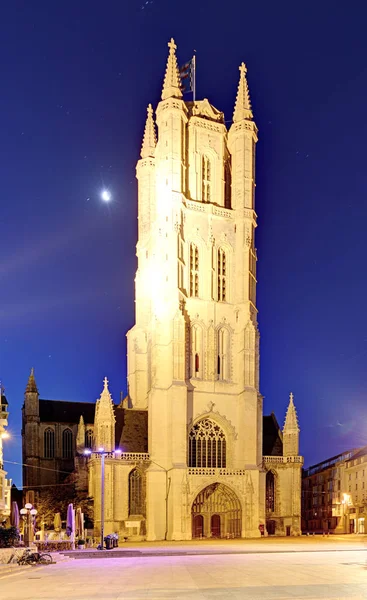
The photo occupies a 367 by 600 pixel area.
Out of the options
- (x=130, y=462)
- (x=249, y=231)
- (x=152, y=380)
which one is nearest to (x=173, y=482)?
(x=130, y=462)

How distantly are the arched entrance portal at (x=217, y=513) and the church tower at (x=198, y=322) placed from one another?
0.41 feet

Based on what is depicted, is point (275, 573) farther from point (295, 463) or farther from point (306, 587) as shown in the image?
point (295, 463)

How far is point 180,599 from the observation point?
14.5 metres

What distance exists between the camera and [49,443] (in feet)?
267

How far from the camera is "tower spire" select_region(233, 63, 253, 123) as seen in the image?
217 feet

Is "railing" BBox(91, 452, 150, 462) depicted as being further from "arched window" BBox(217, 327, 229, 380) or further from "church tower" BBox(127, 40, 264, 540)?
"arched window" BBox(217, 327, 229, 380)

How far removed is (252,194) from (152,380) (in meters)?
21.6

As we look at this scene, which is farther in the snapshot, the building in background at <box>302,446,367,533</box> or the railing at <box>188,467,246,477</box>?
the building in background at <box>302,446,367,533</box>

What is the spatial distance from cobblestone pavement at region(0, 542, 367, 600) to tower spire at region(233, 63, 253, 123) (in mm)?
49973

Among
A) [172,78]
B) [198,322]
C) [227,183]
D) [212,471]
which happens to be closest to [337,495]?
[212,471]

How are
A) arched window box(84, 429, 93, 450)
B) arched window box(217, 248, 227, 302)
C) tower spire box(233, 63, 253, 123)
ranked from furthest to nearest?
arched window box(84, 429, 93, 450), tower spire box(233, 63, 253, 123), arched window box(217, 248, 227, 302)

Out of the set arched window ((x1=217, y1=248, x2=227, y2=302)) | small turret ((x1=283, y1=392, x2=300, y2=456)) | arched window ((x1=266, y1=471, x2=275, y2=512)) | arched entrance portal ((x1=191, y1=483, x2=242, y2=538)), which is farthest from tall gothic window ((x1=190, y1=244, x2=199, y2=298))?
arched window ((x1=266, y1=471, x2=275, y2=512))

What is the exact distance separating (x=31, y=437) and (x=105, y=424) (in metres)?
26.7

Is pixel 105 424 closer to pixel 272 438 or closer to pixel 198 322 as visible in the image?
pixel 198 322
